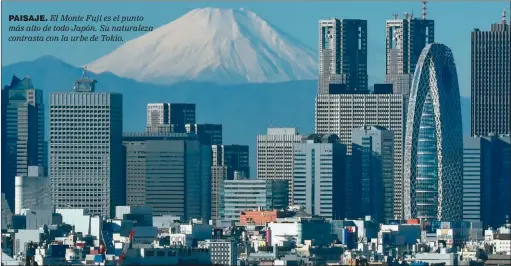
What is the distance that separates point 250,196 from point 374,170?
39.1ft

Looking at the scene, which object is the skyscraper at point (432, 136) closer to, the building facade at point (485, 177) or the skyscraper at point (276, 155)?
the building facade at point (485, 177)

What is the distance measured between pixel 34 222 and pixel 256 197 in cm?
2915

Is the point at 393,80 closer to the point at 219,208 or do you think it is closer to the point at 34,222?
the point at 219,208

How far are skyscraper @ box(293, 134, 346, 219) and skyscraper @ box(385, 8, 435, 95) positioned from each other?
22172 millimetres

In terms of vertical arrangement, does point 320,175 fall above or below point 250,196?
above

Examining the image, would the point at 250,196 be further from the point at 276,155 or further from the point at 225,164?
the point at 276,155

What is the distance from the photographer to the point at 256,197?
162 metres

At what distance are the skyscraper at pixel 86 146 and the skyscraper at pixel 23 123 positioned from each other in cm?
160

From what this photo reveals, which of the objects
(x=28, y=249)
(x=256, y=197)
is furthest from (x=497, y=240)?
(x=256, y=197)

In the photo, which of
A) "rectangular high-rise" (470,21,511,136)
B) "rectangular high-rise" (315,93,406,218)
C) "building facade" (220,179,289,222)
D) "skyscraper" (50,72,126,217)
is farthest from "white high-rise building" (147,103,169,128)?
"rectangular high-rise" (470,21,511,136)

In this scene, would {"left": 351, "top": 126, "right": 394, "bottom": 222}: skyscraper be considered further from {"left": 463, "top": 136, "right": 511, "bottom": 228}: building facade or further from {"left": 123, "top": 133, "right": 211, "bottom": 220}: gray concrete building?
{"left": 123, "top": 133, "right": 211, "bottom": 220}: gray concrete building

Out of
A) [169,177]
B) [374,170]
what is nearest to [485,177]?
[374,170]

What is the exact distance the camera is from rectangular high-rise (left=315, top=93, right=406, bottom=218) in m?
181

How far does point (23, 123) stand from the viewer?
174875 millimetres
